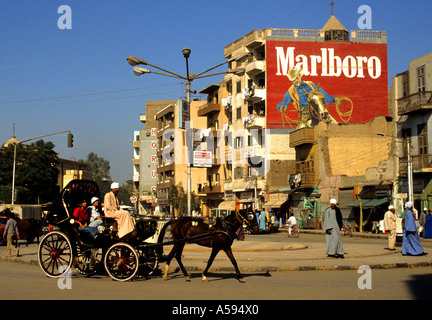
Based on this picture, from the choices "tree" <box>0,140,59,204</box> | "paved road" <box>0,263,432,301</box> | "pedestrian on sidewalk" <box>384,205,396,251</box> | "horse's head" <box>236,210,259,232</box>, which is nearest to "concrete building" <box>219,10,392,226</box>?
"tree" <box>0,140,59,204</box>

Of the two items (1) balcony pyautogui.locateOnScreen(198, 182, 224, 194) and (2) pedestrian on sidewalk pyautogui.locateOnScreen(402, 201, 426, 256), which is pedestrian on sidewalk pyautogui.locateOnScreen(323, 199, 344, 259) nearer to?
(2) pedestrian on sidewalk pyautogui.locateOnScreen(402, 201, 426, 256)

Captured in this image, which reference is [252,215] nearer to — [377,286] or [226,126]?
[377,286]

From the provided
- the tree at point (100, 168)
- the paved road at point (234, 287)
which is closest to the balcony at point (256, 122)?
the paved road at point (234, 287)

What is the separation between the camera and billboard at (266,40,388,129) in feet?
201

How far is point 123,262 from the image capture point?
468 inches

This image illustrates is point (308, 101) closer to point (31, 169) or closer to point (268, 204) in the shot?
point (268, 204)

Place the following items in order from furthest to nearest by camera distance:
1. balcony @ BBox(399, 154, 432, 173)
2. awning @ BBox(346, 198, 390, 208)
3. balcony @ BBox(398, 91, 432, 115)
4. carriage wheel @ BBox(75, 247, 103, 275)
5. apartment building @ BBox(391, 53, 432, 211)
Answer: awning @ BBox(346, 198, 390, 208) → apartment building @ BBox(391, 53, 432, 211) → balcony @ BBox(398, 91, 432, 115) → balcony @ BBox(399, 154, 432, 173) → carriage wheel @ BBox(75, 247, 103, 275)

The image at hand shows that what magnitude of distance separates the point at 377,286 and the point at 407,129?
108 feet

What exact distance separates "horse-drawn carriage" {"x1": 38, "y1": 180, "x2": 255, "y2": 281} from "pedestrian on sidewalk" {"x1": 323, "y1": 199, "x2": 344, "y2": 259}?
18.3ft

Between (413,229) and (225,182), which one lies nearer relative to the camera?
(413,229)

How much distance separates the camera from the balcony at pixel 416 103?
1531 inches

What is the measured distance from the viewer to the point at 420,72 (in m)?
40.4
